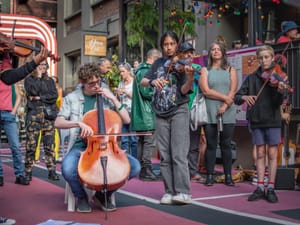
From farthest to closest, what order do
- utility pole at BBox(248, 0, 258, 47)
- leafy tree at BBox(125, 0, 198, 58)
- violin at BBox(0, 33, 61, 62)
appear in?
leafy tree at BBox(125, 0, 198, 58) → utility pole at BBox(248, 0, 258, 47) → violin at BBox(0, 33, 61, 62)

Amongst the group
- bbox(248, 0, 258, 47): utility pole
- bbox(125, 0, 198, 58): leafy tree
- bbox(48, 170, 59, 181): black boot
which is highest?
bbox(125, 0, 198, 58): leafy tree

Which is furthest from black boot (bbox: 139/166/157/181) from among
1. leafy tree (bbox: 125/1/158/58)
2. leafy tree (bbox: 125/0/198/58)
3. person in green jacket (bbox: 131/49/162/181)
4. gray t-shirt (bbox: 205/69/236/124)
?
leafy tree (bbox: 125/1/158/58)

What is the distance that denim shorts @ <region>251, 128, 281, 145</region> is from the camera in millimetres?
5883

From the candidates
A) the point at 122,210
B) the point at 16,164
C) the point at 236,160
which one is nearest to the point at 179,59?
the point at 122,210

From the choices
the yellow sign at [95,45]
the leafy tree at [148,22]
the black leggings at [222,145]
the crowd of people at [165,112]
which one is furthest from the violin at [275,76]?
the yellow sign at [95,45]

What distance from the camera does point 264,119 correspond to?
5.90 metres

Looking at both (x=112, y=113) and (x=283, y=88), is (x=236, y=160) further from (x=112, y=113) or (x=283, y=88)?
(x=112, y=113)

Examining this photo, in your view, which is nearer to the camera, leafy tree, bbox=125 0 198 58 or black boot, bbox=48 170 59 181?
black boot, bbox=48 170 59 181

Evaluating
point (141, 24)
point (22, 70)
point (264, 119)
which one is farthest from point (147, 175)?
point (141, 24)

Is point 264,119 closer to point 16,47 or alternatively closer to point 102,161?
point 102,161

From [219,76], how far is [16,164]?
10.0ft

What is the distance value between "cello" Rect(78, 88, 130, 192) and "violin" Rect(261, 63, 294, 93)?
1.80 m

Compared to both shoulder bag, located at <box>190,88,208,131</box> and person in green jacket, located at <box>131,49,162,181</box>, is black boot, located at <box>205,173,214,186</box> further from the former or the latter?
person in green jacket, located at <box>131,49,162,181</box>

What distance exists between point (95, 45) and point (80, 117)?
10.6 metres
